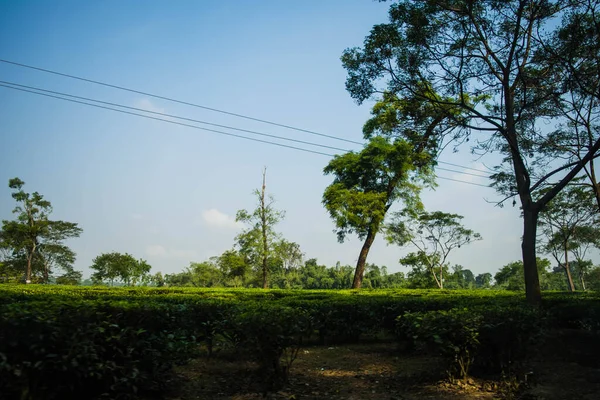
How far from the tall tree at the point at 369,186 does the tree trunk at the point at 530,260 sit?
12451 mm

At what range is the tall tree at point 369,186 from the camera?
2314 cm

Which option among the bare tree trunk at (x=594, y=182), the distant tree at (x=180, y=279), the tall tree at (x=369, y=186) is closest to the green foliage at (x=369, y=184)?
the tall tree at (x=369, y=186)

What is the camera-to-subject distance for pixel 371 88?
11219 millimetres

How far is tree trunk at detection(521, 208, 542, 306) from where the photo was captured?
9.68 metres

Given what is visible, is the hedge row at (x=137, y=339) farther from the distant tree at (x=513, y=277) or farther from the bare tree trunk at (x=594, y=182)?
the distant tree at (x=513, y=277)

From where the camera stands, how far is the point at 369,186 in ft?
84.0

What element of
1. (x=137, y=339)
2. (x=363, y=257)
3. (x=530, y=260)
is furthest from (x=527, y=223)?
(x=363, y=257)

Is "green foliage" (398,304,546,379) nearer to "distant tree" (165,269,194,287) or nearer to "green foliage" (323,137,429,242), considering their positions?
"green foliage" (323,137,429,242)

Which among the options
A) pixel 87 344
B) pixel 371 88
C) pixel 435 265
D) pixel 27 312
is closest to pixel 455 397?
pixel 87 344

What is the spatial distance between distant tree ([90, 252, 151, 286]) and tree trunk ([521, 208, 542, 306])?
4696cm

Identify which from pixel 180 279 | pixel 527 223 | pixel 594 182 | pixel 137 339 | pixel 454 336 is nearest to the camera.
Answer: pixel 137 339

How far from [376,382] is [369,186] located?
20981mm

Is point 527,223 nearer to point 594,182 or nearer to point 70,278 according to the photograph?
point 594,182

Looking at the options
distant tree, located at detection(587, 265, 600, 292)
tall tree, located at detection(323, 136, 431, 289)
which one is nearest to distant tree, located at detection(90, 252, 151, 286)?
tall tree, located at detection(323, 136, 431, 289)
